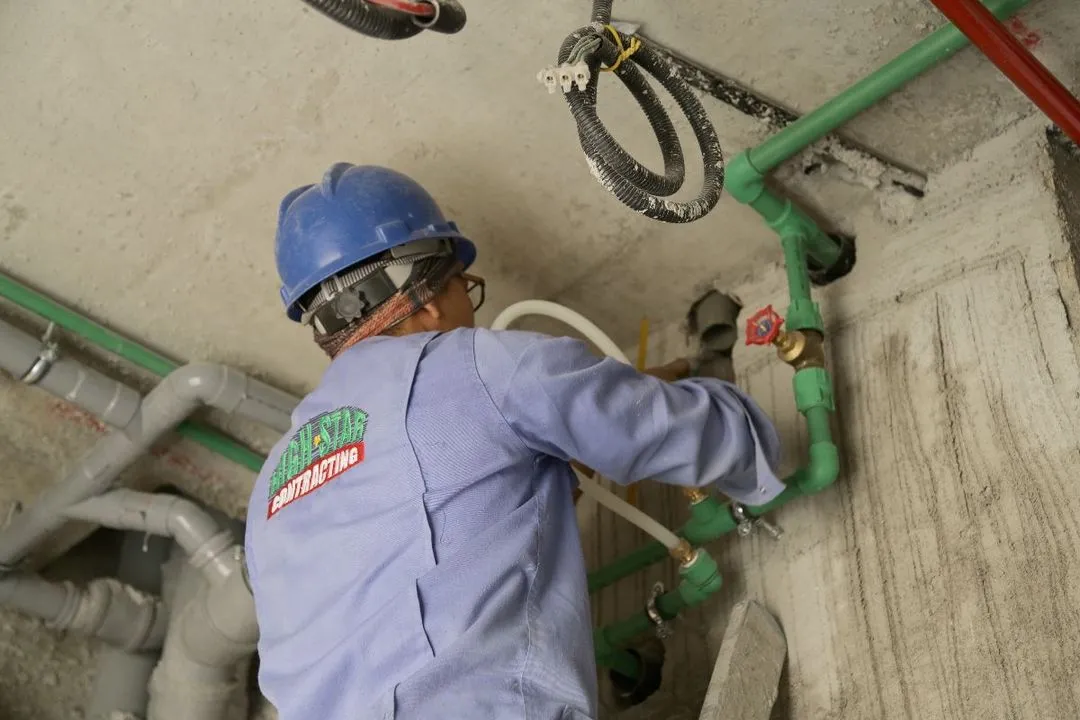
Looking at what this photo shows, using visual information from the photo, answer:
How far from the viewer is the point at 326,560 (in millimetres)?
1042

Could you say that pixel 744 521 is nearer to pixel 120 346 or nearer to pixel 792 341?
pixel 792 341

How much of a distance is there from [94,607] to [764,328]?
1326mm

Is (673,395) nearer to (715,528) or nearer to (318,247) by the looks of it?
(715,528)

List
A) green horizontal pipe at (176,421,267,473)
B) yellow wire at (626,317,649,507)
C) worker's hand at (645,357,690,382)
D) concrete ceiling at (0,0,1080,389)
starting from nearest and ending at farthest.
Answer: concrete ceiling at (0,0,1080,389), worker's hand at (645,357,690,382), yellow wire at (626,317,649,507), green horizontal pipe at (176,421,267,473)

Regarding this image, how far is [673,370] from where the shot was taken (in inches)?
57.8

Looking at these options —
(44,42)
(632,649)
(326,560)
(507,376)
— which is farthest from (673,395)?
(44,42)

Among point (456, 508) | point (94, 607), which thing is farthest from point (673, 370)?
point (94, 607)

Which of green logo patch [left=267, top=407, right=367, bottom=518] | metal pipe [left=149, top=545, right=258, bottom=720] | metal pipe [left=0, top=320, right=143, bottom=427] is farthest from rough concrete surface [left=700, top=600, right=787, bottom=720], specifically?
metal pipe [left=0, top=320, right=143, bottom=427]

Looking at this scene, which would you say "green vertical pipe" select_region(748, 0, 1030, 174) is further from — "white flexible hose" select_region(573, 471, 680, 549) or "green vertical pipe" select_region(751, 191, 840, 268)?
"white flexible hose" select_region(573, 471, 680, 549)

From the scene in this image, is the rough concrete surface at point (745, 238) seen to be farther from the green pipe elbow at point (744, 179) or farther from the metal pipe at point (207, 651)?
the metal pipe at point (207, 651)

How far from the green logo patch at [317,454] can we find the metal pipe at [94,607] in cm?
81

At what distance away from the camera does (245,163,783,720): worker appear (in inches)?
37.4

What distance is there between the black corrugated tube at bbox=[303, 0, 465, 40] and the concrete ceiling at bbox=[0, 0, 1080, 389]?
35cm

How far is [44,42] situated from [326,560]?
796 mm
